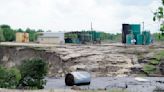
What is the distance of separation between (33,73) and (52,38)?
43.0 meters

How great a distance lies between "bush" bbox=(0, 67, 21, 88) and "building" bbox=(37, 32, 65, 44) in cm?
4039

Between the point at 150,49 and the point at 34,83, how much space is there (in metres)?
26.1

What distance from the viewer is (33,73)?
21.4 m

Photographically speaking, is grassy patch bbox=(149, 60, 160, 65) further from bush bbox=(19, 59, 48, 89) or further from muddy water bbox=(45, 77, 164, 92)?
bush bbox=(19, 59, 48, 89)

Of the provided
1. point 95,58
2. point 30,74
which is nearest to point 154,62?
point 95,58

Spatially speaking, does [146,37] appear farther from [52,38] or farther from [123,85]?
[123,85]

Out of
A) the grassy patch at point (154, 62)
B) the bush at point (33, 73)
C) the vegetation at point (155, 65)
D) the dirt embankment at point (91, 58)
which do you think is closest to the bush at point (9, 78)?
the bush at point (33, 73)

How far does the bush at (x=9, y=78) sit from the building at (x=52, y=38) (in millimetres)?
40386

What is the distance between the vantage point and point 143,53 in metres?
Answer: 45.1

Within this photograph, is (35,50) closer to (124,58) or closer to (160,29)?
(124,58)

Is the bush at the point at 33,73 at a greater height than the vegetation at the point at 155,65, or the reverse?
the bush at the point at 33,73

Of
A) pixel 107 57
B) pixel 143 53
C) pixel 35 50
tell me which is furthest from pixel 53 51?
pixel 143 53

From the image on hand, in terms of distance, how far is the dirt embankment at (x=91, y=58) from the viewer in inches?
1646

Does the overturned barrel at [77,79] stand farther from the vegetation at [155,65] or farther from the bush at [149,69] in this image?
the vegetation at [155,65]
